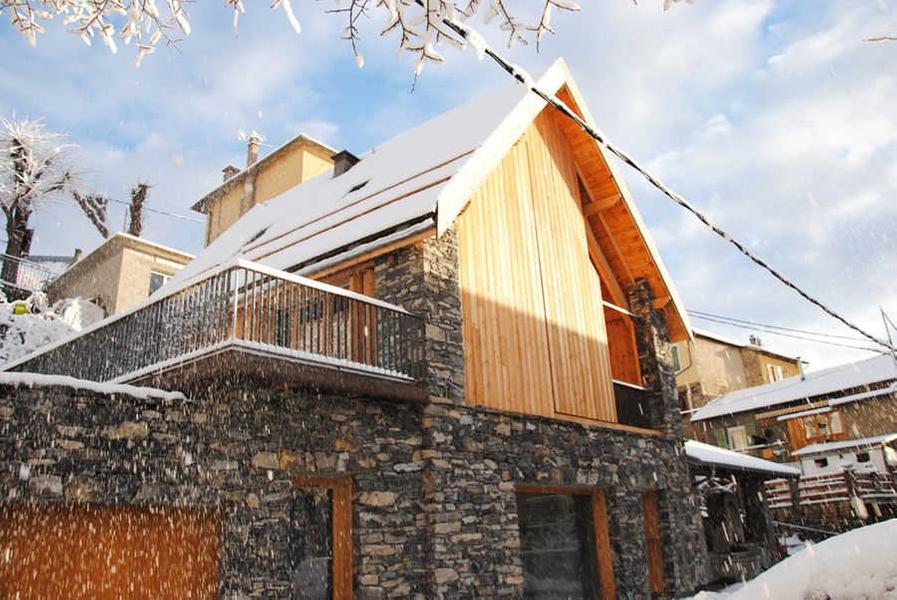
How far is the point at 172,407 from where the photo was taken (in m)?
6.60

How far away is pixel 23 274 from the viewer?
79.8 ft

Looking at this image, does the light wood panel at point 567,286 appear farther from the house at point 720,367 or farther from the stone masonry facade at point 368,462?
the house at point 720,367

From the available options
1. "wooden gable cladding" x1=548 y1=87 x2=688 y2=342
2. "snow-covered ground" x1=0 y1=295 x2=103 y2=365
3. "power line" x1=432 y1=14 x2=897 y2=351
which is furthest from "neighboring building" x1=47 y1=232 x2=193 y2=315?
"power line" x1=432 y1=14 x2=897 y2=351

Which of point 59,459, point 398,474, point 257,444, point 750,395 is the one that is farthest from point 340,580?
point 750,395

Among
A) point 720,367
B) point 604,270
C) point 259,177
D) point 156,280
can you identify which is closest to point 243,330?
point 604,270

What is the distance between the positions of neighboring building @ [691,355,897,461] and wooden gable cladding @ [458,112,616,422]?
1696 centimetres

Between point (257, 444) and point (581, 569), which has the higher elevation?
point (257, 444)

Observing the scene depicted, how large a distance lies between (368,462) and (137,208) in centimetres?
2386

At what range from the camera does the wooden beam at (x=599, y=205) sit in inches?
539

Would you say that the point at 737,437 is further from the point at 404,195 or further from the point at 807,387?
the point at 404,195

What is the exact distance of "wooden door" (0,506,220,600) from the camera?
5.70 metres

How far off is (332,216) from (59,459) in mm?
6764

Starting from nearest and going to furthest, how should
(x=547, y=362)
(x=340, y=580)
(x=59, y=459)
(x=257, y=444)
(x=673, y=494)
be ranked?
(x=59, y=459), (x=257, y=444), (x=340, y=580), (x=547, y=362), (x=673, y=494)

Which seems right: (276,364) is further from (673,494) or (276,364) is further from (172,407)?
(673,494)
